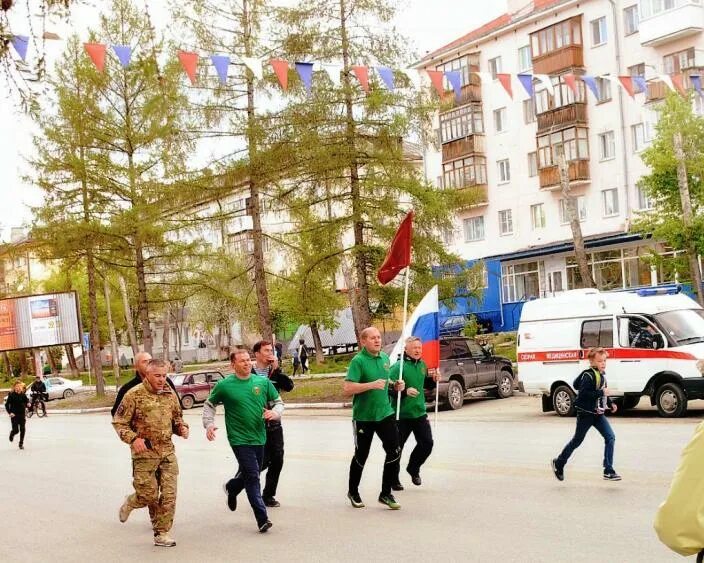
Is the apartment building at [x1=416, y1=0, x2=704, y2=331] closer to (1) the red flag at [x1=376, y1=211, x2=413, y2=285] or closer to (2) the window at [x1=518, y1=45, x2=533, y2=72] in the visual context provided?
(2) the window at [x1=518, y1=45, x2=533, y2=72]

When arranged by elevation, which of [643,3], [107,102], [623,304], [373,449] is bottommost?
[373,449]

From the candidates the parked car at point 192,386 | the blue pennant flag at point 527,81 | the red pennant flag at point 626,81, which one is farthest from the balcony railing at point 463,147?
the blue pennant flag at point 527,81

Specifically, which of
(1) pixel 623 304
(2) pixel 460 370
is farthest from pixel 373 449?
(2) pixel 460 370

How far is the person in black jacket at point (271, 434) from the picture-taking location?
439 inches

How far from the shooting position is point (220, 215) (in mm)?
36406

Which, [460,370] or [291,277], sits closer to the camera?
[460,370]

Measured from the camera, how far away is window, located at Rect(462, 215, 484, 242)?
54.6 metres

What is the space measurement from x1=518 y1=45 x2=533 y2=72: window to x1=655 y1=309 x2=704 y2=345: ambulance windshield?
1262 inches

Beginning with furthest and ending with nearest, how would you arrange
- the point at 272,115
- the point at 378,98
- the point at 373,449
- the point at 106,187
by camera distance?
1. the point at 106,187
2. the point at 272,115
3. the point at 378,98
4. the point at 373,449

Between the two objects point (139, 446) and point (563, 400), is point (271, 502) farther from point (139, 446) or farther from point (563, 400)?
point (563, 400)

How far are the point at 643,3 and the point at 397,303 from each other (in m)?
20.0

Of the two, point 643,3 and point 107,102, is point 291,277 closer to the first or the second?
point 107,102

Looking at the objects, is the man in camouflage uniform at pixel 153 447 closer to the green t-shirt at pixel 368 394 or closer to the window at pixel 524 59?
the green t-shirt at pixel 368 394

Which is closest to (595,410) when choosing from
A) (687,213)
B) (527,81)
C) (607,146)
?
(527,81)
